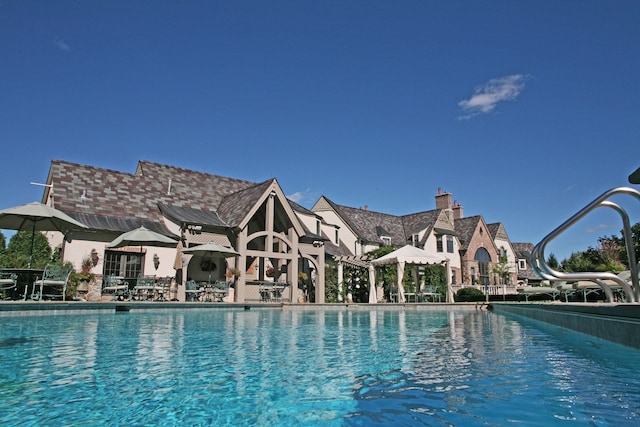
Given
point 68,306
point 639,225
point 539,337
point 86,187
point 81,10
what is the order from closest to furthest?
point 539,337 < point 68,306 < point 81,10 < point 86,187 < point 639,225

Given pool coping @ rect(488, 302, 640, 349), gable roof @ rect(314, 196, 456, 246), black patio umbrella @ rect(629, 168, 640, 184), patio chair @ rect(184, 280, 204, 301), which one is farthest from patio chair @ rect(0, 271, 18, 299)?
gable roof @ rect(314, 196, 456, 246)

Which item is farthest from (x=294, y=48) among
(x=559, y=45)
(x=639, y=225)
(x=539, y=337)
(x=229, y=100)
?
(x=639, y=225)

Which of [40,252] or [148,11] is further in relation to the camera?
[40,252]

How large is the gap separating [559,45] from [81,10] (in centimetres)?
1798

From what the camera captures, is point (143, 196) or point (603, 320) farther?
point (143, 196)

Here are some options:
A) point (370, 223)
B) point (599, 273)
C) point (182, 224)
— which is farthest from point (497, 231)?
point (599, 273)

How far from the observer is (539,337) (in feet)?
28.6

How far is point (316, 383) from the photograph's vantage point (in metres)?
4.36

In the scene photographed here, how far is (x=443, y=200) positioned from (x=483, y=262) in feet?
25.9

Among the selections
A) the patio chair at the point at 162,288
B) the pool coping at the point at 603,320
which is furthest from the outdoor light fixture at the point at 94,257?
the pool coping at the point at 603,320

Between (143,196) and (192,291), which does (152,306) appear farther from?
(143,196)

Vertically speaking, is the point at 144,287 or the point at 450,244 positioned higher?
the point at 450,244

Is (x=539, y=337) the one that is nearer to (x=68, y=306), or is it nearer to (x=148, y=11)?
(x=68, y=306)

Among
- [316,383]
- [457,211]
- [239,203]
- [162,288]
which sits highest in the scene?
[457,211]
